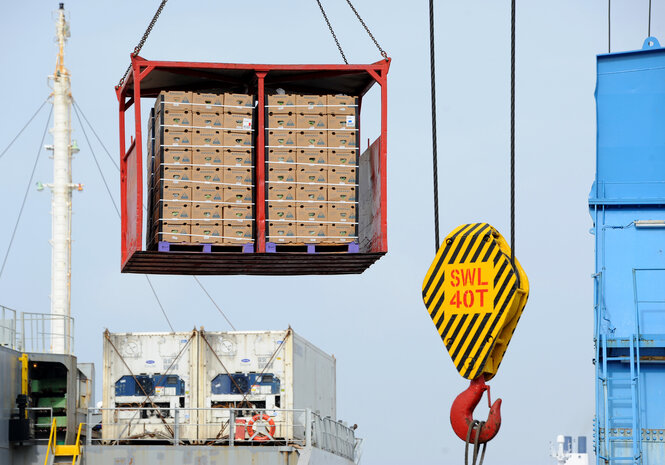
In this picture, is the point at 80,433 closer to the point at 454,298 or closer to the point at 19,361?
the point at 19,361

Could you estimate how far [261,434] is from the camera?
20.8 m

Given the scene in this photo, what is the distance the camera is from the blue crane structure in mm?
14234

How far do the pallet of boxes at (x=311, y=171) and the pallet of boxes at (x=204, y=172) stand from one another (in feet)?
1.36

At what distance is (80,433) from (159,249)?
427 cm

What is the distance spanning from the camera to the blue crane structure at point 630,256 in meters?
14.2

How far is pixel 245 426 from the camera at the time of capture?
2069 cm

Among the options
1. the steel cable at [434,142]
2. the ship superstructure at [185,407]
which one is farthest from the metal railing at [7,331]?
the steel cable at [434,142]

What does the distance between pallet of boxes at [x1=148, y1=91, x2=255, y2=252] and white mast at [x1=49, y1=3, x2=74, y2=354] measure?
14648 mm

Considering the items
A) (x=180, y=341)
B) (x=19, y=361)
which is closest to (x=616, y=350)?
(x=180, y=341)

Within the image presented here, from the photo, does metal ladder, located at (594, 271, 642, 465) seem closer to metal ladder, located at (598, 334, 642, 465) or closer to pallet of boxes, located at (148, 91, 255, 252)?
metal ladder, located at (598, 334, 642, 465)

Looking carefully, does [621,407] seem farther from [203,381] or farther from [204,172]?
[203,381]

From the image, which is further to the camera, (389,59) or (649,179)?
(389,59)

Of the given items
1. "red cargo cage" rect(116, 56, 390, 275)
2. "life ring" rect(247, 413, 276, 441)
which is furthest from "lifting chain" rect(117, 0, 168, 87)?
"life ring" rect(247, 413, 276, 441)

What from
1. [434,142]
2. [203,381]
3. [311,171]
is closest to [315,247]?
[311,171]
